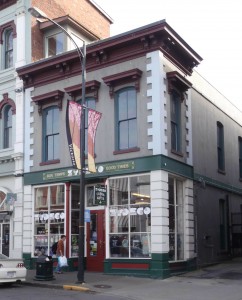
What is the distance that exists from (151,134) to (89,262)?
6.41 m

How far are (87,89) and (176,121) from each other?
13.5 ft

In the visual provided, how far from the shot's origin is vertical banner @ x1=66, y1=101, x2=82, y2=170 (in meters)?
16.9

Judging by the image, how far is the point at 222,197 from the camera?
2534 cm

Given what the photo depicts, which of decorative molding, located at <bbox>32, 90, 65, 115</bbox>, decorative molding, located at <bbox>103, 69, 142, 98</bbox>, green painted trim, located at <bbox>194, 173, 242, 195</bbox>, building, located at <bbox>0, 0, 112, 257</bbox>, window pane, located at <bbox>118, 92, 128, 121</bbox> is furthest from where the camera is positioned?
building, located at <bbox>0, 0, 112, 257</bbox>

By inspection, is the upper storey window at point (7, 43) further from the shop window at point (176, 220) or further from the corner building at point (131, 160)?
the shop window at point (176, 220)

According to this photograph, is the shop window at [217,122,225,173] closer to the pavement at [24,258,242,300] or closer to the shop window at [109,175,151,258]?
the pavement at [24,258,242,300]

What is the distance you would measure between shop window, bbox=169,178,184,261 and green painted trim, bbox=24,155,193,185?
0.65 m

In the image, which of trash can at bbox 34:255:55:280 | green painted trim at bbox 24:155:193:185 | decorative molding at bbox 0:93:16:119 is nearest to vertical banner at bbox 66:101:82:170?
green painted trim at bbox 24:155:193:185

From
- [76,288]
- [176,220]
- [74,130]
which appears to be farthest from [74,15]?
[76,288]

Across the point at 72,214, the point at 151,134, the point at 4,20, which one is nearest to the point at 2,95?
the point at 4,20

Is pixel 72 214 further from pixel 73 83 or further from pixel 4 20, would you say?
pixel 4 20

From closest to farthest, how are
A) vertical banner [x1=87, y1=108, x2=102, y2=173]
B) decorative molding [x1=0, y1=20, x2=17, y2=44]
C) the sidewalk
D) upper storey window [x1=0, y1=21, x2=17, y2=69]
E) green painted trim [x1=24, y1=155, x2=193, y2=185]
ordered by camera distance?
the sidewalk, vertical banner [x1=87, y1=108, x2=102, y2=173], green painted trim [x1=24, y1=155, x2=193, y2=185], decorative molding [x1=0, y1=20, x2=17, y2=44], upper storey window [x1=0, y1=21, x2=17, y2=69]

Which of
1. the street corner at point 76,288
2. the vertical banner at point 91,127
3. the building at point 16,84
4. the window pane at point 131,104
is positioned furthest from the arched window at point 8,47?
the street corner at point 76,288

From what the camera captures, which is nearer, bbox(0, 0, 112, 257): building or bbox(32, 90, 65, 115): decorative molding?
bbox(32, 90, 65, 115): decorative molding
